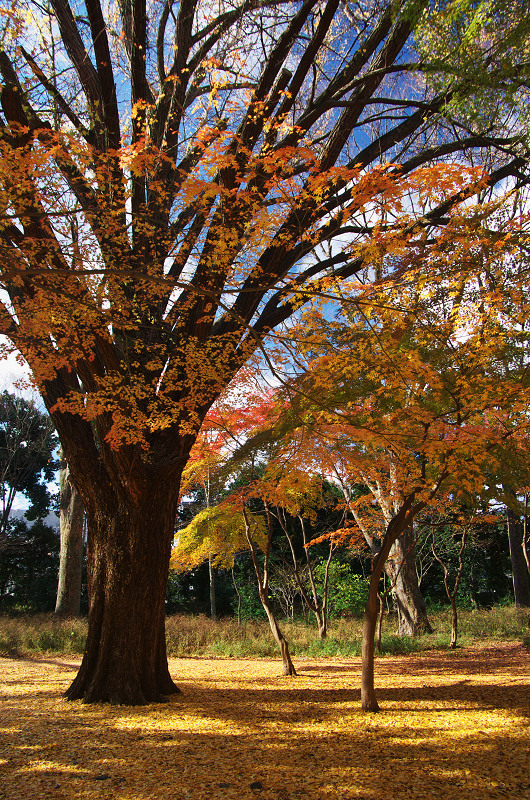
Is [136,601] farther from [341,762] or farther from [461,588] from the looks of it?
[461,588]

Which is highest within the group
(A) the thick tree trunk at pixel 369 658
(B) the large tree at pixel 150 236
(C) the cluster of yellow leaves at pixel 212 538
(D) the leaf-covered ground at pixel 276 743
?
(B) the large tree at pixel 150 236

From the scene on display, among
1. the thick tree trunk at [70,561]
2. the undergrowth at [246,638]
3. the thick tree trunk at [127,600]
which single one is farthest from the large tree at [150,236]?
the thick tree trunk at [70,561]

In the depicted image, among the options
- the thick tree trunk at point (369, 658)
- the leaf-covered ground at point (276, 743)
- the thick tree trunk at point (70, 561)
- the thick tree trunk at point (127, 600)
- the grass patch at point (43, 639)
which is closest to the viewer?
the leaf-covered ground at point (276, 743)

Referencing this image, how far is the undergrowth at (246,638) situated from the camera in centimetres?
951

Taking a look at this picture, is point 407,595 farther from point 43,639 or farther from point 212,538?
point 43,639

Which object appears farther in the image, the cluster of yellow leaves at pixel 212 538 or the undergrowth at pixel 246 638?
the cluster of yellow leaves at pixel 212 538

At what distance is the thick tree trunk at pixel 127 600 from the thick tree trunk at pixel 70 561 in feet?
25.2

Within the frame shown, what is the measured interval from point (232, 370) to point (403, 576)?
315 inches

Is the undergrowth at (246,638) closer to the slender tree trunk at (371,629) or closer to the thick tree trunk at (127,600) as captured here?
the thick tree trunk at (127,600)

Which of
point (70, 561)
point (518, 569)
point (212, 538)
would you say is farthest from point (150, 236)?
point (518, 569)

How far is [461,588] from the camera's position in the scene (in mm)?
18938

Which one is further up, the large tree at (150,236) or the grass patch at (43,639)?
the large tree at (150,236)

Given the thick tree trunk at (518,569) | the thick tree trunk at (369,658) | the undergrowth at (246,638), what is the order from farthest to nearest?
the thick tree trunk at (518,569) → the undergrowth at (246,638) → the thick tree trunk at (369,658)

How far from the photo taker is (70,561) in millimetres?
12625
